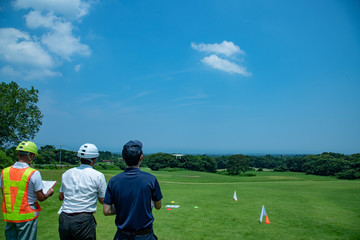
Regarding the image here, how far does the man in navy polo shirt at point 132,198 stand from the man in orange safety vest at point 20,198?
179 cm

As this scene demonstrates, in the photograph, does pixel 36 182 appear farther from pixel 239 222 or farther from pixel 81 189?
pixel 239 222

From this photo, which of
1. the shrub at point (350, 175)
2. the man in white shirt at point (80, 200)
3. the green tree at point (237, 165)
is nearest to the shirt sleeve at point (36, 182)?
the man in white shirt at point (80, 200)

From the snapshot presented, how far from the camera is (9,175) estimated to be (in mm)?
4238

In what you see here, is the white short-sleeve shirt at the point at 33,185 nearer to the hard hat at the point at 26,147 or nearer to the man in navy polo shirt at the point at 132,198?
the hard hat at the point at 26,147

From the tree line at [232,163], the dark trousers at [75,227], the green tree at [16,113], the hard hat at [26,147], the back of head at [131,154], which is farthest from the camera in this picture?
the tree line at [232,163]

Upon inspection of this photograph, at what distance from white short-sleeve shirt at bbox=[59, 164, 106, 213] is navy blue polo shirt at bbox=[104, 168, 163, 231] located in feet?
2.47

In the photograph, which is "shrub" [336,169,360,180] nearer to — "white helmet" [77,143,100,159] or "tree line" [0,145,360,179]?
"tree line" [0,145,360,179]

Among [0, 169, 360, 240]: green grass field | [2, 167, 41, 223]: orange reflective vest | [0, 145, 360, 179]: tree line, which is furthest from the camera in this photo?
[0, 145, 360, 179]: tree line

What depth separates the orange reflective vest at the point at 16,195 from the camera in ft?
13.7

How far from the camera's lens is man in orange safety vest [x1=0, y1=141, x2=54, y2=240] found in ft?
13.8

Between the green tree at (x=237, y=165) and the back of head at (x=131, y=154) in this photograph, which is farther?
the green tree at (x=237, y=165)

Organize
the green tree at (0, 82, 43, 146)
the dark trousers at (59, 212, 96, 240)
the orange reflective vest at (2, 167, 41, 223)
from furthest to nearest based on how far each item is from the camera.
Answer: the green tree at (0, 82, 43, 146) < the orange reflective vest at (2, 167, 41, 223) < the dark trousers at (59, 212, 96, 240)

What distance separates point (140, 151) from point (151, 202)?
31.3 inches

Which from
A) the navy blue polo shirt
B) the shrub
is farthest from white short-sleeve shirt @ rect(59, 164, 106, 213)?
the shrub
